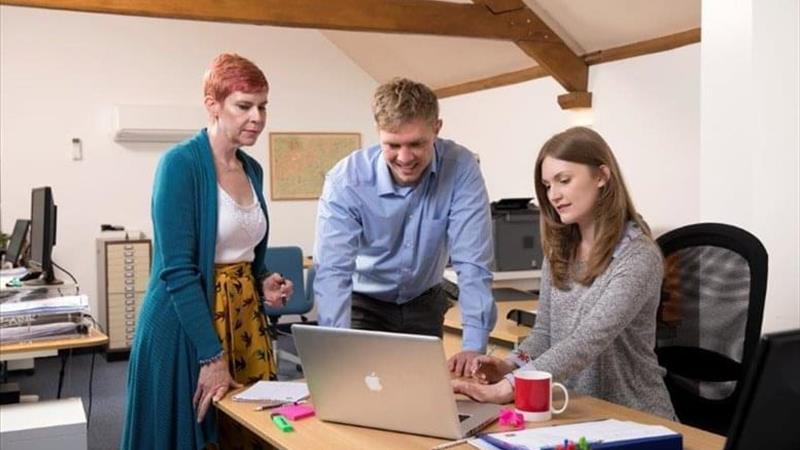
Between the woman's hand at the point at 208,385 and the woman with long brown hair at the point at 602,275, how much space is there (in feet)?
1.81

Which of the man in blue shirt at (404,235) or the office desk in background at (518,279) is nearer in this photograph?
the man in blue shirt at (404,235)

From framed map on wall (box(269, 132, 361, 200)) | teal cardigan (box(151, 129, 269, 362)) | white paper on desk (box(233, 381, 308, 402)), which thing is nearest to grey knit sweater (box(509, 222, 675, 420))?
white paper on desk (box(233, 381, 308, 402))

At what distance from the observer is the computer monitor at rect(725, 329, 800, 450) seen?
3.16ft

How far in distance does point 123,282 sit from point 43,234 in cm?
279

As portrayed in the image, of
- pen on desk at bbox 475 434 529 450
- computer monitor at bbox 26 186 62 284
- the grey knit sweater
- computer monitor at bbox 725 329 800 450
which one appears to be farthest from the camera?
computer monitor at bbox 26 186 62 284

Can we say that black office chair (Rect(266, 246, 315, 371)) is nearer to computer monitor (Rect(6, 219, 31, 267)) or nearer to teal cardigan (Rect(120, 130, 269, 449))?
computer monitor (Rect(6, 219, 31, 267))

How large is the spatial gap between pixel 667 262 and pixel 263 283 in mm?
1081

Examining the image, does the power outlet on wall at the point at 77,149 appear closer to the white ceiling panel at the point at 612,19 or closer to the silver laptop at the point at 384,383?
the white ceiling panel at the point at 612,19

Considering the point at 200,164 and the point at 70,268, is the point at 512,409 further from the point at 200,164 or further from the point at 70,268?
the point at 70,268

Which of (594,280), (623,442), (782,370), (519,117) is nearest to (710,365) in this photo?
(594,280)

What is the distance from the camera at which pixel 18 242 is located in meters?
5.02

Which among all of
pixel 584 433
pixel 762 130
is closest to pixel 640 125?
pixel 762 130

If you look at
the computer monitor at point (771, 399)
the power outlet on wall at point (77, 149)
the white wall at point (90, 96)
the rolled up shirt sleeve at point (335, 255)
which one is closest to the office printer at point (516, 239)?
the rolled up shirt sleeve at point (335, 255)

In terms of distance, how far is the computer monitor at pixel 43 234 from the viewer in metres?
3.93
